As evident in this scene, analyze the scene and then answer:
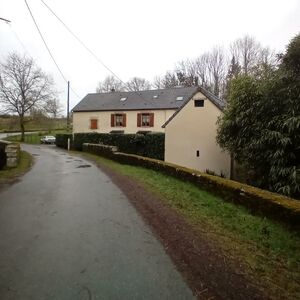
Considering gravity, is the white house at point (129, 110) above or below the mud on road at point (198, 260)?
above

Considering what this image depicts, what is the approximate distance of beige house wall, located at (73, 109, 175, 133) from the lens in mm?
38625

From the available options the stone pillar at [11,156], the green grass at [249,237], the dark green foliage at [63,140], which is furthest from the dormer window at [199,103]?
the dark green foliage at [63,140]

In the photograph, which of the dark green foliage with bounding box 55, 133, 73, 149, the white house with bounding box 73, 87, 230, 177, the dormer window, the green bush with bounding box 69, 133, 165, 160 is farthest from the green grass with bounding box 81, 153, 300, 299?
the dark green foliage with bounding box 55, 133, 73, 149

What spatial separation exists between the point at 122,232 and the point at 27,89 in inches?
1791

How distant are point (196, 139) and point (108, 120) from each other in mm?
20207

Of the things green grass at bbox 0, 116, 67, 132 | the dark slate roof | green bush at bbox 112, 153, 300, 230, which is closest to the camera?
green bush at bbox 112, 153, 300, 230

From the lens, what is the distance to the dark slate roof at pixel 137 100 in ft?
129

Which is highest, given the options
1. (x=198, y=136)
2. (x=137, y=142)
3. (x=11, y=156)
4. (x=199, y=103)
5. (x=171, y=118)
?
(x=199, y=103)

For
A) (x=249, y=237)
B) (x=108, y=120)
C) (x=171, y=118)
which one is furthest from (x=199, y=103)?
(x=108, y=120)

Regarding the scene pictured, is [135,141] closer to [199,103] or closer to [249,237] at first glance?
[199,103]

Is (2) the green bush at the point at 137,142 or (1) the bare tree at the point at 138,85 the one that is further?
(1) the bare tree at the point at 138,85

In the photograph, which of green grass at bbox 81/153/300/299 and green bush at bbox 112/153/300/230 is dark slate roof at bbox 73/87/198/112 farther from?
green grass at bbox 81/153/300/299

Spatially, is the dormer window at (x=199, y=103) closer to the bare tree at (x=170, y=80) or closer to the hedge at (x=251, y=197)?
the hedge at (x=251, y=197)

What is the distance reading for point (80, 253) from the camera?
553cm
